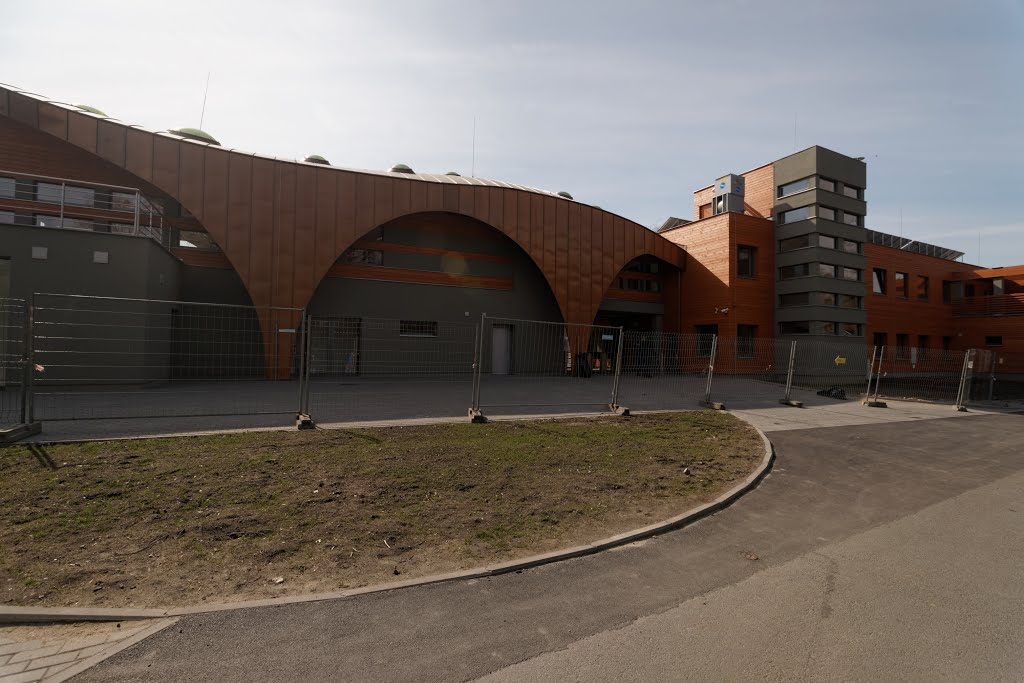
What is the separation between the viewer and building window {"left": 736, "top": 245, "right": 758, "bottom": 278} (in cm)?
2722

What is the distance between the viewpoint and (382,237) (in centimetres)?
2181

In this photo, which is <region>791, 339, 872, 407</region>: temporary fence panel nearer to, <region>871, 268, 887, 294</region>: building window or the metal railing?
<region>871, 268, 887, 294</region>: building window

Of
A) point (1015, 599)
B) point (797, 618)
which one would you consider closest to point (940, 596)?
point (1015, 599)

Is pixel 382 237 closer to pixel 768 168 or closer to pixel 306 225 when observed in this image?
pixel 306 225

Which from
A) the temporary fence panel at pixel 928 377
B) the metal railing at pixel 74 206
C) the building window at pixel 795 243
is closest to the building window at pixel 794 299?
the building window at pixel 795 243

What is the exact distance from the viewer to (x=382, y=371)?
619 inches

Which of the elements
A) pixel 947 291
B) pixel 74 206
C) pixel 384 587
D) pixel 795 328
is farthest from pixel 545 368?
pixel 947 291

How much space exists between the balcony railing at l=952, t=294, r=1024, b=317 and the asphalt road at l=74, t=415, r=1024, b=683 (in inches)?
1624

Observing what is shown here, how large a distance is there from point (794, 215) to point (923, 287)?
51.4ft

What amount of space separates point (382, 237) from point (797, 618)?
832 inches

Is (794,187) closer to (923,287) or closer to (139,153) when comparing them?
(923,287)

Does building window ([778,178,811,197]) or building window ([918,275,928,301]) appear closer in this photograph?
building window ([778,178,811,197])

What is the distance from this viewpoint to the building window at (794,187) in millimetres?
27341

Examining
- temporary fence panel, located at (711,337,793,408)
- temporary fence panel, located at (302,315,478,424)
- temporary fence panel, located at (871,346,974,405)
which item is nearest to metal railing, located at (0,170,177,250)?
temporary fence panel, located at (302,315,478,424)
